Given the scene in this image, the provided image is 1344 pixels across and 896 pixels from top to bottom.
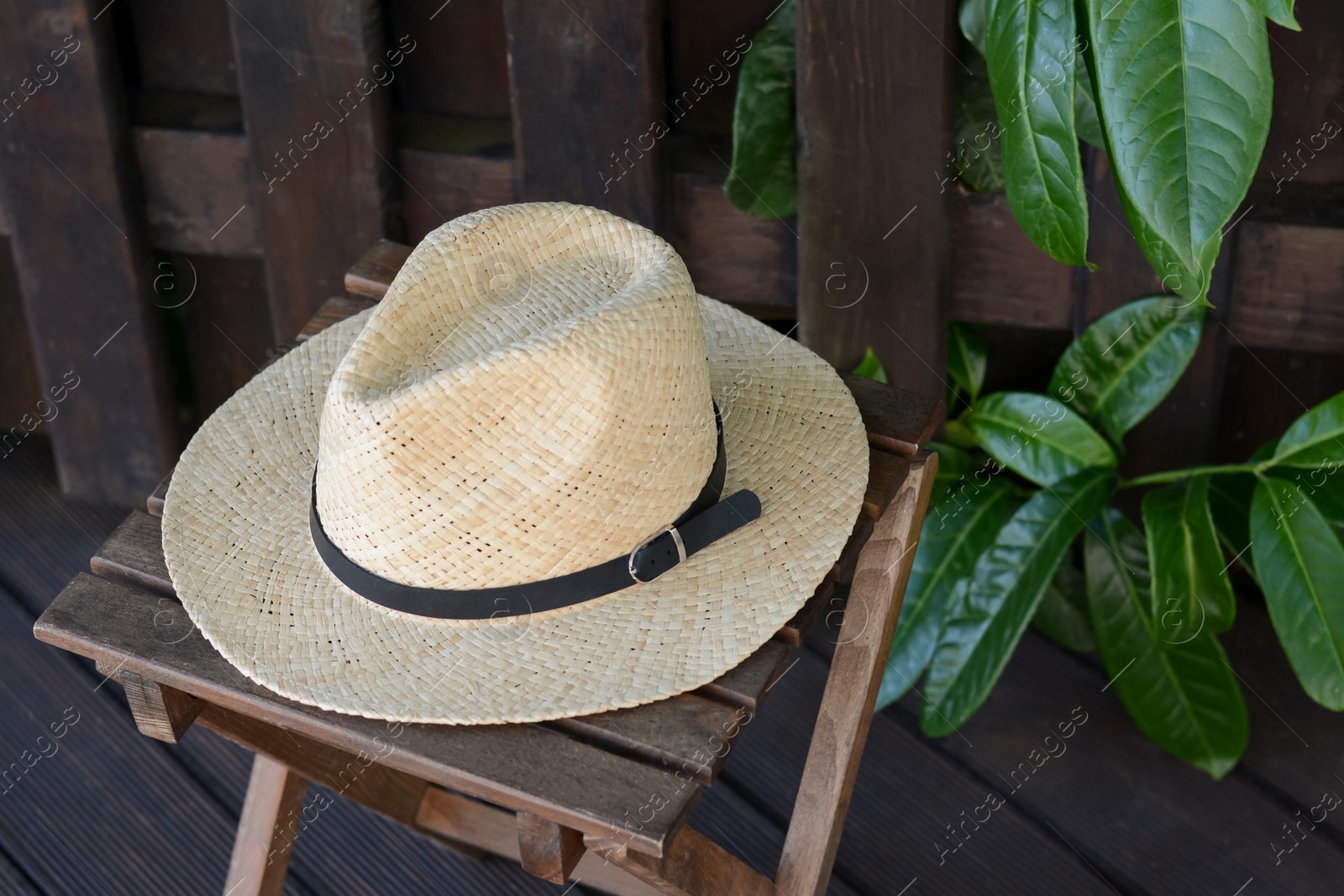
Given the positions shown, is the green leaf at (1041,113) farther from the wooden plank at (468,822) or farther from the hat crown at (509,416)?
the wooden plank at (468,822)

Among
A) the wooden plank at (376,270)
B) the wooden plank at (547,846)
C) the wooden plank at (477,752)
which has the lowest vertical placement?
the wooden plank at (547,846)

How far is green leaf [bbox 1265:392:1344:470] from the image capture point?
1.49 meters

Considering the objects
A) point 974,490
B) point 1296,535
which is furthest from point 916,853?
point 1296,535

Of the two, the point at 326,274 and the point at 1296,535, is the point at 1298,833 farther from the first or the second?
the point at 326,274

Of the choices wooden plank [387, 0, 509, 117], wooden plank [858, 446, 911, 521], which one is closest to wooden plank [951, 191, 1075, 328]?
wooden plank [858, 446, 911, 521]

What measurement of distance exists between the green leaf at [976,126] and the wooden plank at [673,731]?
2.74ft

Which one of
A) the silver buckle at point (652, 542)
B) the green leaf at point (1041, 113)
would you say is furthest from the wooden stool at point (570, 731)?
the green leaf at point (1041, 113)

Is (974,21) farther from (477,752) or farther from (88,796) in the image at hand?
(88,796)

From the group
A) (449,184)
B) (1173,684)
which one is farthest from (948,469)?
(449,184)

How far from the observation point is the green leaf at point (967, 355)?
1.82m

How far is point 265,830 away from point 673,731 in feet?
2.00

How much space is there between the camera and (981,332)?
1.90 meters

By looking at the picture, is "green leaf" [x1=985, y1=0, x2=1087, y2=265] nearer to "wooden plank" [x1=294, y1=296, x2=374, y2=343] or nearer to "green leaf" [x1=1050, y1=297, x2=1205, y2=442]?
"green leaf" [x1=1050, y1=297, x2=1205, y2=442]

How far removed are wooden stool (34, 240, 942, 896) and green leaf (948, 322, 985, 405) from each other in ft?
1.66
